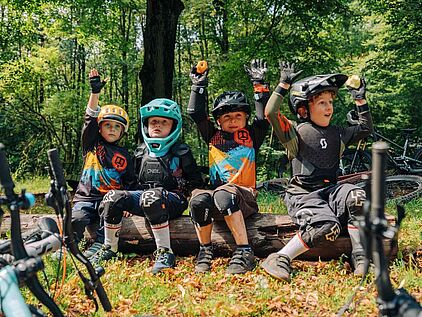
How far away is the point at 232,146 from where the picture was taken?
4594mm

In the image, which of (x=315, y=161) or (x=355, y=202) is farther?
(x=315, y=161)

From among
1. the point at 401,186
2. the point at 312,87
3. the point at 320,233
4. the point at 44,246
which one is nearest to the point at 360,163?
the point at 401,186

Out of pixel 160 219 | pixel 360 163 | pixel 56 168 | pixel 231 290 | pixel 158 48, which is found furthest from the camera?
pixel 158 48

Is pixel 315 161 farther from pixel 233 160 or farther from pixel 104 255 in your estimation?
pixel 104 255

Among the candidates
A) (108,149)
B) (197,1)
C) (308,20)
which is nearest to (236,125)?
(108,149)

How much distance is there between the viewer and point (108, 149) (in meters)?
4.89

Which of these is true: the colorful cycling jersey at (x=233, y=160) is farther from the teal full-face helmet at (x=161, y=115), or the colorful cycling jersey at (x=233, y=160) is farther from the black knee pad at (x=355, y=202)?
the black knee pad at (x=355, y=202)

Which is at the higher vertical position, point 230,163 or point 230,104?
point 230,104

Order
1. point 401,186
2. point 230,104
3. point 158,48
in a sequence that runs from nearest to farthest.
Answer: point 230,104 → point 401,186 → point 158,48

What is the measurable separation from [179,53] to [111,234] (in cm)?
1516

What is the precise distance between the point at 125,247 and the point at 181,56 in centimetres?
1638

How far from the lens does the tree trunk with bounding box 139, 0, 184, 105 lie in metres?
8.05

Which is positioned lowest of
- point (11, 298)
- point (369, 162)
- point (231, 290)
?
point (231, 290)

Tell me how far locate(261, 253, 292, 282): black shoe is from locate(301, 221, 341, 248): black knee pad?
251mm
